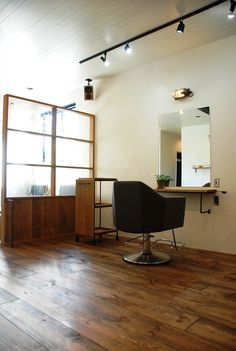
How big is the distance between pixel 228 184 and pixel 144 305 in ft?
6.36

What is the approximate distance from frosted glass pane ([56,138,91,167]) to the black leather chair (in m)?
1.89

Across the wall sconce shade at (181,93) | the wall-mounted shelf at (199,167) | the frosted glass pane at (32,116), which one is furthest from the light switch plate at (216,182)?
the frosted glass pane at (32,116)

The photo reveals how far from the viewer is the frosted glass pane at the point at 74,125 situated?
474cm

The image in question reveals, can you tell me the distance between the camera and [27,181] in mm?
3967

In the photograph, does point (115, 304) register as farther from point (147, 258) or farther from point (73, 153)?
point (73, 153)

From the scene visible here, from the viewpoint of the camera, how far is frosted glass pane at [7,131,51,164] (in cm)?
367

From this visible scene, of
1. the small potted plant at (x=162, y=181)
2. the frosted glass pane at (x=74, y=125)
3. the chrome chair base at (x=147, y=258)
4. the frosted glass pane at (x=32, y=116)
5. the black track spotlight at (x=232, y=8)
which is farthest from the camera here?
the frosted glass pane at (x=74, y=125)

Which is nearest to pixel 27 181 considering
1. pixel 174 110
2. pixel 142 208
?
pixel 142 208

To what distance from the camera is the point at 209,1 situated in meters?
2.49

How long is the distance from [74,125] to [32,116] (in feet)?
2.44

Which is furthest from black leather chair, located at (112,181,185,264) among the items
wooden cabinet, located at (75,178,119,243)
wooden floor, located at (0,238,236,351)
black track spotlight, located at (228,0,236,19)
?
black track spotlight, located at (228,0,236,19)

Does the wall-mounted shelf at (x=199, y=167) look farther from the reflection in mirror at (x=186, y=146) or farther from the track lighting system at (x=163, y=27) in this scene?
the track lighting system at (x=163, y=27)

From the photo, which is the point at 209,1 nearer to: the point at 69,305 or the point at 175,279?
the point at 175,279

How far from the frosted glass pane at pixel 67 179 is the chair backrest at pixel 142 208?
172 centimetres
